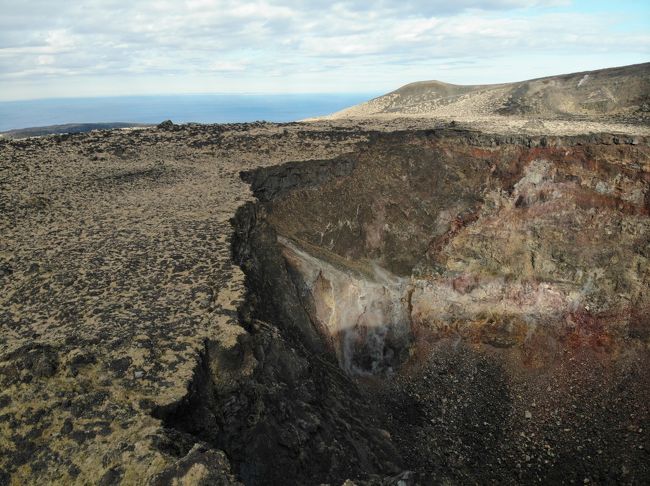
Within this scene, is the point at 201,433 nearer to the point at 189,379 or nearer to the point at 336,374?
the point at 189,379

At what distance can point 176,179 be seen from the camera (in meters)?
18.2

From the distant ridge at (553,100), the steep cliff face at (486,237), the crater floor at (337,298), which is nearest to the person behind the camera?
the crater floor at (337,298)

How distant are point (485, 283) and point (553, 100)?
18.6 metres

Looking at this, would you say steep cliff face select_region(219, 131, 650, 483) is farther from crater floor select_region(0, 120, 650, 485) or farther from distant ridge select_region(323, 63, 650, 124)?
distant ridge select_region(323, 63, 650, 124)

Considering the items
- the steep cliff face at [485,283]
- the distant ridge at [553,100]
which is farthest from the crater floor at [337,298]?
the distant ridge at [553,100]

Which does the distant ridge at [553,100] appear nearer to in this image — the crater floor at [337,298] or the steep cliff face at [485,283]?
the steep cliff face at [485,283]

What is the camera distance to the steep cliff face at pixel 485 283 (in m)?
19.1

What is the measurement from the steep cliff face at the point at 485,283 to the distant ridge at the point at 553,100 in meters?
7.85

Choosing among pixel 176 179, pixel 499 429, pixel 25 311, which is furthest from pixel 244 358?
pixel 499 429

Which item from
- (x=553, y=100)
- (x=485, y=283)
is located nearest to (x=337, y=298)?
(x=485, y=283)

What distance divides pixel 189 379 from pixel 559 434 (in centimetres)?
1683

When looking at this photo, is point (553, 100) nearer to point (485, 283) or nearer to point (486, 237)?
point (486, 237)

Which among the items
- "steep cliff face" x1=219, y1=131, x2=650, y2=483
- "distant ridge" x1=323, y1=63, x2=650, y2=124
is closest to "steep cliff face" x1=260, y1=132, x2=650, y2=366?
"steep cliff face" x1=219, y1=131, x2=650, y2=483

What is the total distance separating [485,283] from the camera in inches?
896
